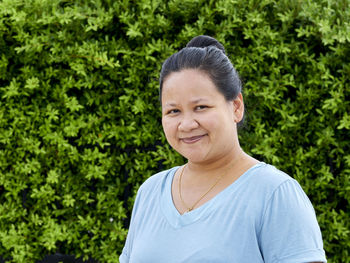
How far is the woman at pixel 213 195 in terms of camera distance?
5.49 feet

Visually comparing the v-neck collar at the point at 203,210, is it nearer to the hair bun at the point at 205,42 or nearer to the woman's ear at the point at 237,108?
the woman's ear at the point at 237,108

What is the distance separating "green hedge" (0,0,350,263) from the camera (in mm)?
3738

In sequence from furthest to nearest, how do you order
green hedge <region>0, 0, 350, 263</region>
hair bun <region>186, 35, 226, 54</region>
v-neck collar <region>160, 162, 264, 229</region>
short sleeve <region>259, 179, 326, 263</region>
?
green hedge <region>0, 0, 350, 263</region> < hair bun <region>186, 35, 226, 54</region> < v-neck collar <region>160, 162, 264, 229</region> < short sleeve <region>259, 179, 326, 263</region>

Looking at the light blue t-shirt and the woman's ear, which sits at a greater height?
the woman's ear

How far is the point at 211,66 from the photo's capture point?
1.94 meters

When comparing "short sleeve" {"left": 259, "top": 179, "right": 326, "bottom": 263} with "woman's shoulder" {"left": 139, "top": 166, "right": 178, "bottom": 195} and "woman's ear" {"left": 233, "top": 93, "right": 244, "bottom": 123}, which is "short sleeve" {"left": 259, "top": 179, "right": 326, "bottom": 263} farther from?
"woman's shoulder" {"left": 139, "top": 166, "right": 178, "bottom": 195}

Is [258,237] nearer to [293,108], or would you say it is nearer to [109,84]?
[293,108]

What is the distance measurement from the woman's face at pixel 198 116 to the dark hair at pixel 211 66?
3 centimetres

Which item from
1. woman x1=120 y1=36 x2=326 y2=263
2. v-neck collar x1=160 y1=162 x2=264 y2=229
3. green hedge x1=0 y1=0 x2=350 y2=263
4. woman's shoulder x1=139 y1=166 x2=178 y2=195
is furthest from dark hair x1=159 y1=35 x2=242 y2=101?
green hedge x1=0 y1=0 x2=350 y2=263

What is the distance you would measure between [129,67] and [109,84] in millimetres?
205

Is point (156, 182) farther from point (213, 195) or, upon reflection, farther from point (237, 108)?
point (237, 108)

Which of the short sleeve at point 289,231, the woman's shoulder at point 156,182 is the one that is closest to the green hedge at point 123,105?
the woman's shoulder at point 156,182

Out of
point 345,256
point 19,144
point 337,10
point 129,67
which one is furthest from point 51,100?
point 345,256

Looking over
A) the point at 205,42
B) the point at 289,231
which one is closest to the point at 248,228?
the point at 289,231
